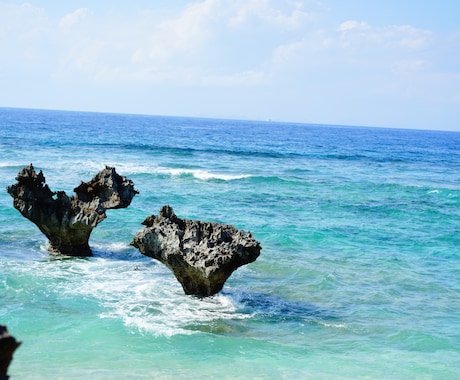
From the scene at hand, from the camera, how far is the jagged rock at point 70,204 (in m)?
18.0

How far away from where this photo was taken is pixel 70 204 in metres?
18.3

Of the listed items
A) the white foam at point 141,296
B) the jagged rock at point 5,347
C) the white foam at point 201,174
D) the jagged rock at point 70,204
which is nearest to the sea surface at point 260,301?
the white foam at point 141,296

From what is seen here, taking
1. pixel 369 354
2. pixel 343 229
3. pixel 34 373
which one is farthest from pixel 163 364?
pixel 343 229

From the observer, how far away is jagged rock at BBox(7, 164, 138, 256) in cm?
1805

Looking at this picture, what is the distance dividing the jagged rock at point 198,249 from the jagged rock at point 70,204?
2721 millimetres

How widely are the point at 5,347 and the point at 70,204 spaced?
13.8 m

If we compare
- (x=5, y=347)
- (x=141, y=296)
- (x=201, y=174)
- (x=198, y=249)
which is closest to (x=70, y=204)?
(x=141, y=296)

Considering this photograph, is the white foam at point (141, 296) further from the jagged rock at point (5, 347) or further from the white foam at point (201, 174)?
the white foam at point (201, 174)

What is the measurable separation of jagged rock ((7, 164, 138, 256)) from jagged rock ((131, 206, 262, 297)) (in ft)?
8.93

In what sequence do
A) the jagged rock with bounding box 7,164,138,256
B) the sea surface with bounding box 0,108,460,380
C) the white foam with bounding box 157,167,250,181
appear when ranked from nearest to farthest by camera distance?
the sea surface with bounding box 0,108,460,380
the jagged rock with bounding box 7,164,138,256
the white foam with bounding box 157,167,250,181

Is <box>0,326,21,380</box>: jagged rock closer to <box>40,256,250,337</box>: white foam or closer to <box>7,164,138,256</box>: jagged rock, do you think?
<box>40,256,250,337</box>: white foam

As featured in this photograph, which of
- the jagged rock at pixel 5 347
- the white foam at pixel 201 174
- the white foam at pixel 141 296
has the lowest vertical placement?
the white foam at pixel 141 296

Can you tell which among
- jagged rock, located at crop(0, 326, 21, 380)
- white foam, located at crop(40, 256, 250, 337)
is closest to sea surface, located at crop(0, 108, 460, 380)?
white foam, located at crop(40, 256, 250, 337)

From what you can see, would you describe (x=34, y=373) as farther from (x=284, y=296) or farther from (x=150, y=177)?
(x=150, y=177)
